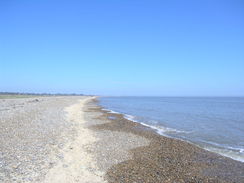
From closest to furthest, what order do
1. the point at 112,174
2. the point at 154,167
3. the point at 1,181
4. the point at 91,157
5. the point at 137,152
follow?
1. the point at 1,181
2. the point at 112,174
3. the point at 154,167
4. the point at 91,157
5. the point at 137,152

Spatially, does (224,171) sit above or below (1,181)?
below

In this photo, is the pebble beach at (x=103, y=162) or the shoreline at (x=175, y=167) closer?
the pebble beach at (x=103, y=162)

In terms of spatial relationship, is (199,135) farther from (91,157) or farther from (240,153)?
(91,157)

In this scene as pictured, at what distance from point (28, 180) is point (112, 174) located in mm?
3209

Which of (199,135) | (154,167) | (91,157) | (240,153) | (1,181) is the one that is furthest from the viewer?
(199,135)

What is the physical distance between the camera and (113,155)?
1038 centimetres

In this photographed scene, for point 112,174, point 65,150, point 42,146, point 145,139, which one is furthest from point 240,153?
point 42,146

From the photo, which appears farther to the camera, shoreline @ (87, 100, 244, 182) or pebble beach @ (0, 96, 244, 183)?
shoreline @ (87, 100, 244, 182)

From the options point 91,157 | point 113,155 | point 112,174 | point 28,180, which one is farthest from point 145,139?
point 28,180

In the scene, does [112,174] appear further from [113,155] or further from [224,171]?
[224,171]

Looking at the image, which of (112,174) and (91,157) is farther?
(91,157)

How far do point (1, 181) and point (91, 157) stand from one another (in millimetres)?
4392

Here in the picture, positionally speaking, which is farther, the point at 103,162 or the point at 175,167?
the point at 103,162

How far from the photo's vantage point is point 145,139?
14.8 metres
